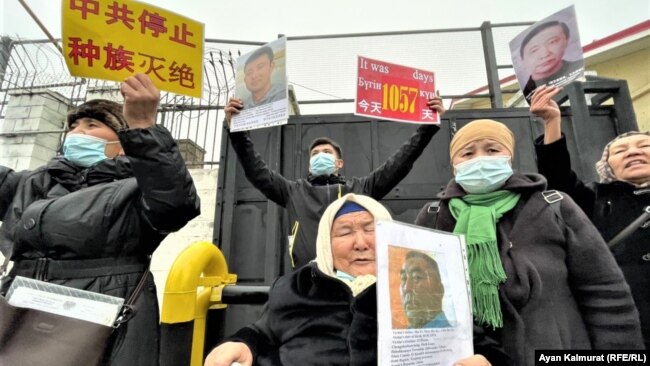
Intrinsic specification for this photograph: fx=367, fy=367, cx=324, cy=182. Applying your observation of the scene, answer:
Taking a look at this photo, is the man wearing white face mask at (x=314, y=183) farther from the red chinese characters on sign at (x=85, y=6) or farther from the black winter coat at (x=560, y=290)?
the black winter coat at (x=560, y=290)

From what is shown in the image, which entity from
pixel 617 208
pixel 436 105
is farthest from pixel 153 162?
pixel 617 208

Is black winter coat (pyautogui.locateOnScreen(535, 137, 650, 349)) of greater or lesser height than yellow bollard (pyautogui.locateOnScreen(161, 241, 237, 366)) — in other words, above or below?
above

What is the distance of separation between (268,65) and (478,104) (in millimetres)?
5803

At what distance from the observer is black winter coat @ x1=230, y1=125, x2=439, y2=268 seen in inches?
99.8

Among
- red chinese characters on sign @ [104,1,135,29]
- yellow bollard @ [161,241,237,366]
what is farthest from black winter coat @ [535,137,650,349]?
red chinese characters on sign @ [104,1,135,29]

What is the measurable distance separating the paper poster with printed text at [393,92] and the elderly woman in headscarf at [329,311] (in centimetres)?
115

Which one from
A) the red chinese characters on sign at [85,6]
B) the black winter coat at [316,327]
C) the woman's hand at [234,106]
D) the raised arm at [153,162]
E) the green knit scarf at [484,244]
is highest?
the red chinese characters on sign at [85,6]

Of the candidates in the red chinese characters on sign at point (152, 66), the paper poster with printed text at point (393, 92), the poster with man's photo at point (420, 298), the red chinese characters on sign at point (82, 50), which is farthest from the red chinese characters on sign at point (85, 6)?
the poster with man's photo at point (420, 298)

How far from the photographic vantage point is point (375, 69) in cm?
264

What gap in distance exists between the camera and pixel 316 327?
140cm

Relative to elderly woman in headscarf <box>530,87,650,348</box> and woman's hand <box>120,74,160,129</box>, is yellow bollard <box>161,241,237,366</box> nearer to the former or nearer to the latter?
woman's hand <box>120,74,160,129</box>

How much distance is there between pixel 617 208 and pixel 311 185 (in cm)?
179

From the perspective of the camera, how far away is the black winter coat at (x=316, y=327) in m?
1.25

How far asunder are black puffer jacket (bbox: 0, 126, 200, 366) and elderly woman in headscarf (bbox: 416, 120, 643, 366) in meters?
1.17
